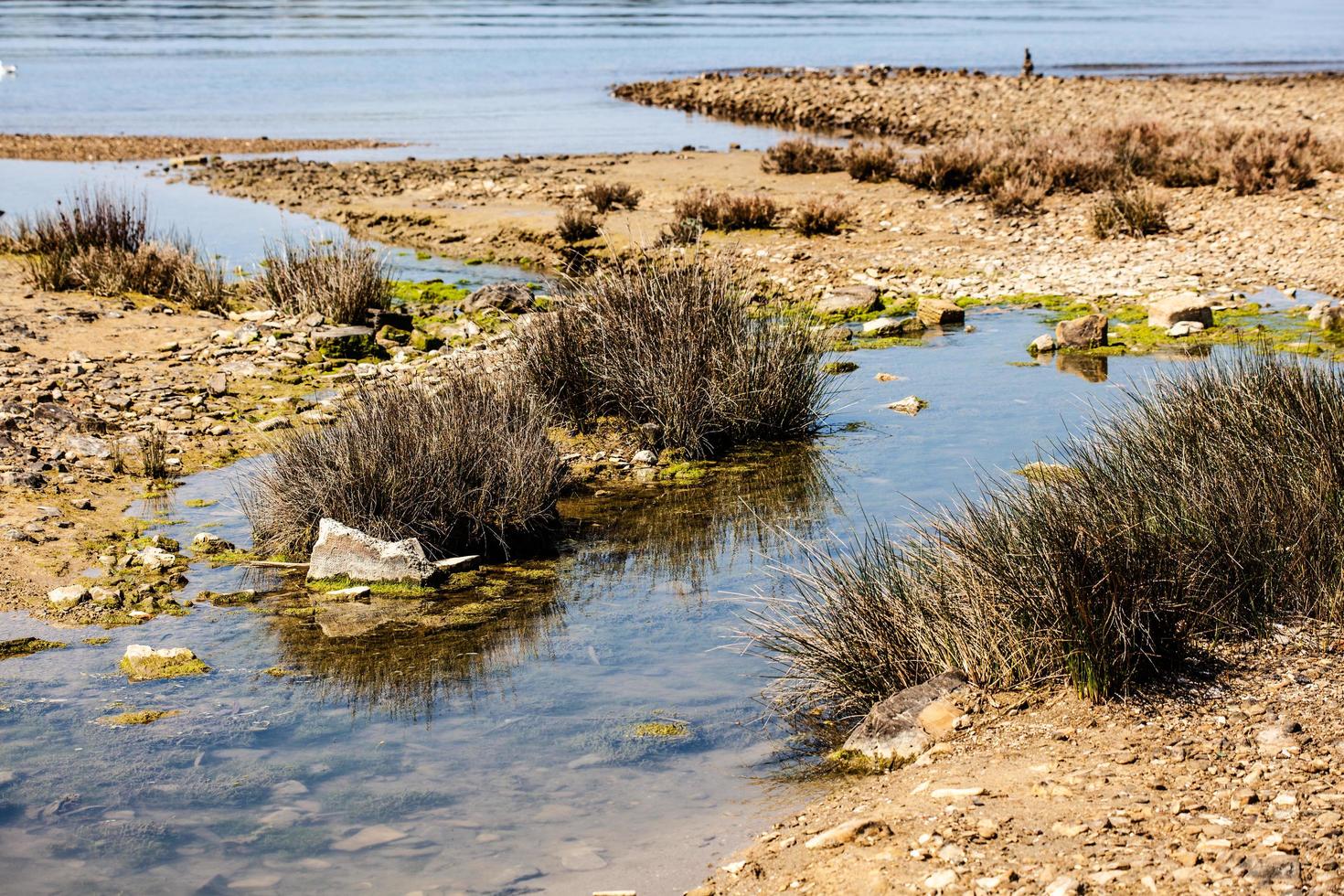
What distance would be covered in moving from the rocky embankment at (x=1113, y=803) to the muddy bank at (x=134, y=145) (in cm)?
2931

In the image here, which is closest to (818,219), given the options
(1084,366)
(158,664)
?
(1084,366)

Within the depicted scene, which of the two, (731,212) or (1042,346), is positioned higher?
(731,212)

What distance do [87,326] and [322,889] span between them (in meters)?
10.00

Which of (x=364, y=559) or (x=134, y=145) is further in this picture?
(x=134, y=145)

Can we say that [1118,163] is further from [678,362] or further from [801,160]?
[678,362]

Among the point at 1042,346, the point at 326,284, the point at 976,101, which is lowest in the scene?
the point at 1042,346

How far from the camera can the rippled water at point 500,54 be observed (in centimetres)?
3591

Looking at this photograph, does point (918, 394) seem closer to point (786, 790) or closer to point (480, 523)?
point (480, 523)

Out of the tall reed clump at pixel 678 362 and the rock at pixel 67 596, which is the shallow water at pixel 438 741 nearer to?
the rock at pixel 67 596

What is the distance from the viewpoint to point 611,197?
19938 mm

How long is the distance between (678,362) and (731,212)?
28.6 ft

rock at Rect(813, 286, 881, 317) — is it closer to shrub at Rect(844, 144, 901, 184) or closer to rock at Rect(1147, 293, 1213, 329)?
rock at Rect(1147, 293, 1213, 329)

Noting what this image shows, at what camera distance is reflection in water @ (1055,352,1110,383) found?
1098 cm

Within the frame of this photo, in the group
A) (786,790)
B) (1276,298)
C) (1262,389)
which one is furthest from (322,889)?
(1276,298)
